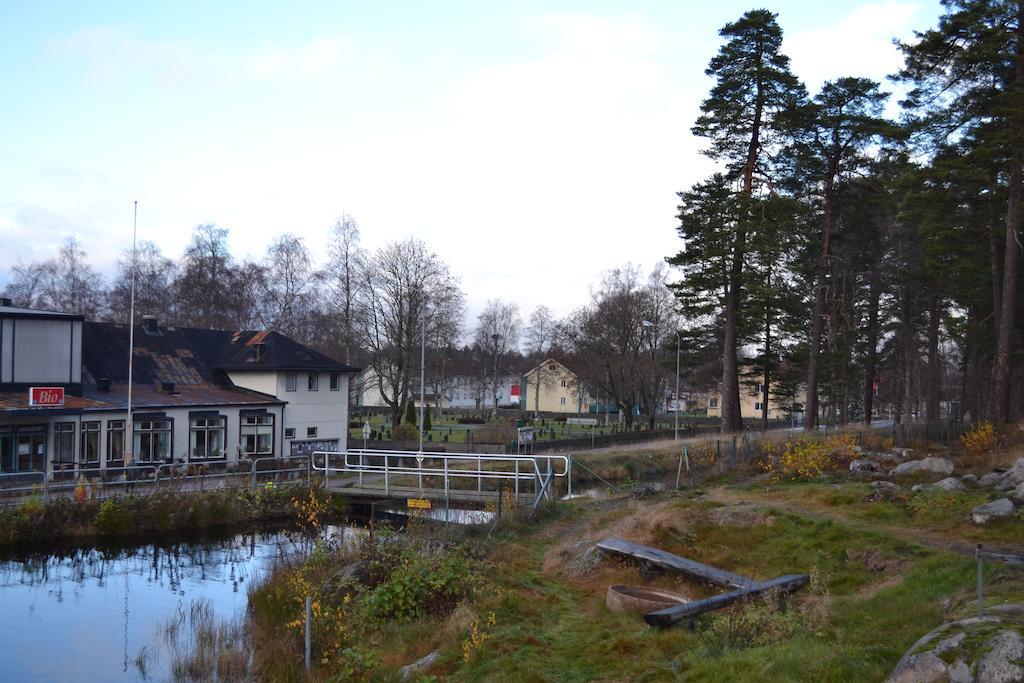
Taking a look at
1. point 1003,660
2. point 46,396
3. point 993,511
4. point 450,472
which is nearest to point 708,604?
point 1003,660

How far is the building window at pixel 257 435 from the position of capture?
38625 mm

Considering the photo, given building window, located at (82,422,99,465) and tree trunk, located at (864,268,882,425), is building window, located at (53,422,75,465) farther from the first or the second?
tree trunk, located at (864,268,882,425)

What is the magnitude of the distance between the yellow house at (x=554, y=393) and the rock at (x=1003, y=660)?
9075 cm

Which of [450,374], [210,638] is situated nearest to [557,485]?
[210,638]

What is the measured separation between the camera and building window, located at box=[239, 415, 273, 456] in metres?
38.6

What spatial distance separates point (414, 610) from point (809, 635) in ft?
19.7

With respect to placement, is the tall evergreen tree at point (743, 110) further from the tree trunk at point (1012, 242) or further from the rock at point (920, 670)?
the rock at point (920, 670)

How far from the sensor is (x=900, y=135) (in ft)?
86.2

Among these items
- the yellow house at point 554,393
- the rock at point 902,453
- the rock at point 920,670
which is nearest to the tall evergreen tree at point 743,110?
the rock at point 902,453

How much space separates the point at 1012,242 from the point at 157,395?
32.7m

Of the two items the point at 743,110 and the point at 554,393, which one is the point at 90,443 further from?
the point at 554,393

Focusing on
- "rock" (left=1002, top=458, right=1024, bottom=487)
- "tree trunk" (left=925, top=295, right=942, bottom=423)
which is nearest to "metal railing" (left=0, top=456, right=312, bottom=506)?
"rock" (left=1002, top=458, right=1024, bottom=487)

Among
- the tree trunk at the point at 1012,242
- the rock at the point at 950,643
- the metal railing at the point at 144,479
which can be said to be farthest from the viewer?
the metal railing at the point at 144,479

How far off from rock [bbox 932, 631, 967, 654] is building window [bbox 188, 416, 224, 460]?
33536 mm
